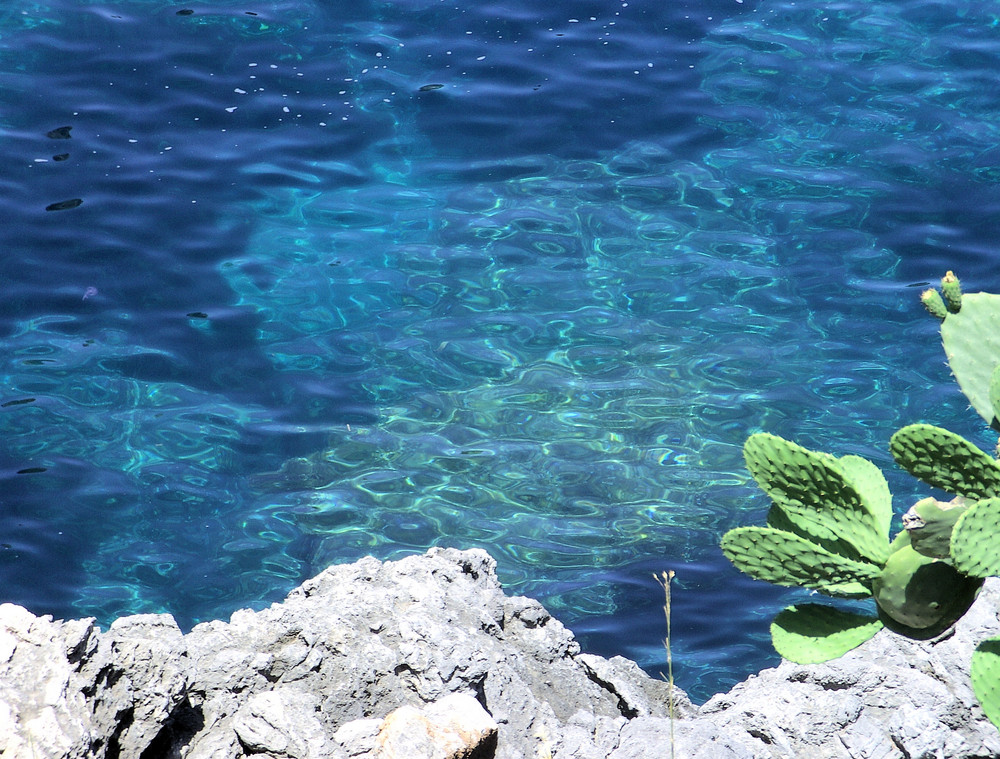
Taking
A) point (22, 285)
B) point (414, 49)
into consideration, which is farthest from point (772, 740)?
point (414, 49)

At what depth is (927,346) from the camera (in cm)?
757

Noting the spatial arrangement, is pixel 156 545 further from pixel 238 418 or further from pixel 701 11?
pixel 701 11

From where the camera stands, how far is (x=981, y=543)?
7.91 ft

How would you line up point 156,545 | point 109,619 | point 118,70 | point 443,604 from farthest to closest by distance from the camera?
point 118,70 < point 156,545 < point 109,619 < point 443,604

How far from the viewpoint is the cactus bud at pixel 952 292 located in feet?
9.41

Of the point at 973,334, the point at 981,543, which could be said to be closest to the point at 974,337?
the point at 973,334

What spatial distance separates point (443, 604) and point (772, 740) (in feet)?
4.03

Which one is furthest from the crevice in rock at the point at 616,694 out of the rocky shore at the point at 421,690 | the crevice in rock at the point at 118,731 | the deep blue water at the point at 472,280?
the crevice in rock at the point at 118,731

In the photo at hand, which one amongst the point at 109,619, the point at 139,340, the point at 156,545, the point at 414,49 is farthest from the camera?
the point at 414,49

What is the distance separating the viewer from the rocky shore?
9.78 ft

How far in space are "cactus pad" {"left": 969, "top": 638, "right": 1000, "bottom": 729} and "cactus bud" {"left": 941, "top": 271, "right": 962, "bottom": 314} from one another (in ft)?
3.08

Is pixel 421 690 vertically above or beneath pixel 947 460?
beneath

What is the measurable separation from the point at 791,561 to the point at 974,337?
85cm

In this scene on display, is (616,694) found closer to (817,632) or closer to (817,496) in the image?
(817,632)
